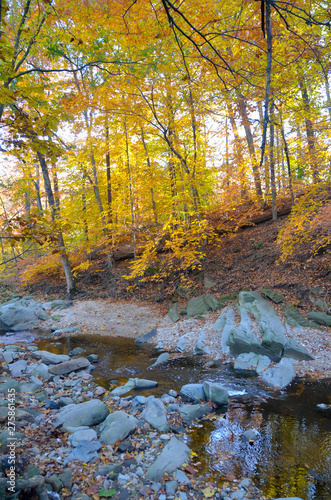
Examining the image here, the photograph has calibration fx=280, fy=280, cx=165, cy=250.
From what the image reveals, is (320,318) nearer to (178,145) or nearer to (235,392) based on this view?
(235,392)

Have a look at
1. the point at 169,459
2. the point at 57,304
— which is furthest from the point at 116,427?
the point at 57,304

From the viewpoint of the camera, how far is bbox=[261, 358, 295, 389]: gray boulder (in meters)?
5.44

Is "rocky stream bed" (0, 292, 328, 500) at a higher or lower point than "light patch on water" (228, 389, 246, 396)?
higher

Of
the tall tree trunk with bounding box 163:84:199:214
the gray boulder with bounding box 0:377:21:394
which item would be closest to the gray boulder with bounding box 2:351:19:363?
the gray boulder with bounding box 0:377:21:394

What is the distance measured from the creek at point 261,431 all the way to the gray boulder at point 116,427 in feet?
2.89

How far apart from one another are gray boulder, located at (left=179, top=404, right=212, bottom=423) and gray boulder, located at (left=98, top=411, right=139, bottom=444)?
0.75m

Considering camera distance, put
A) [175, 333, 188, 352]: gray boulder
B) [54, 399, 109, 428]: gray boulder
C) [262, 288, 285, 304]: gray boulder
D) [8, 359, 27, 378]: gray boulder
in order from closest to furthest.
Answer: [54, 399, 109, 428]: gray boulder < [8, 359, 27, 378]: gray boulder < [175, 333, 188, 352]: gray boulder < [262, 288, 285, 304]: gray boulder

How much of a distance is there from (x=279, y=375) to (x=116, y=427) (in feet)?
11.4

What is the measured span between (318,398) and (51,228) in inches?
202

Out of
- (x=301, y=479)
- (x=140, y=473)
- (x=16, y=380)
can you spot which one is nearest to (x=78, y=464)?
(x=140, y=473)

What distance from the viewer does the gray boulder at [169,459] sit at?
312 centimetres

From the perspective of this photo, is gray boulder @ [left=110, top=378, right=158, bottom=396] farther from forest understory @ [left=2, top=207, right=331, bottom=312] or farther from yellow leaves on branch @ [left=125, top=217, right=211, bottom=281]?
yellow leaves on branch @ [left=125, top=217, right=211, bottom=281]

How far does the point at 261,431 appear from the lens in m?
4.02

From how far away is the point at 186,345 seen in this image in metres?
7.75
